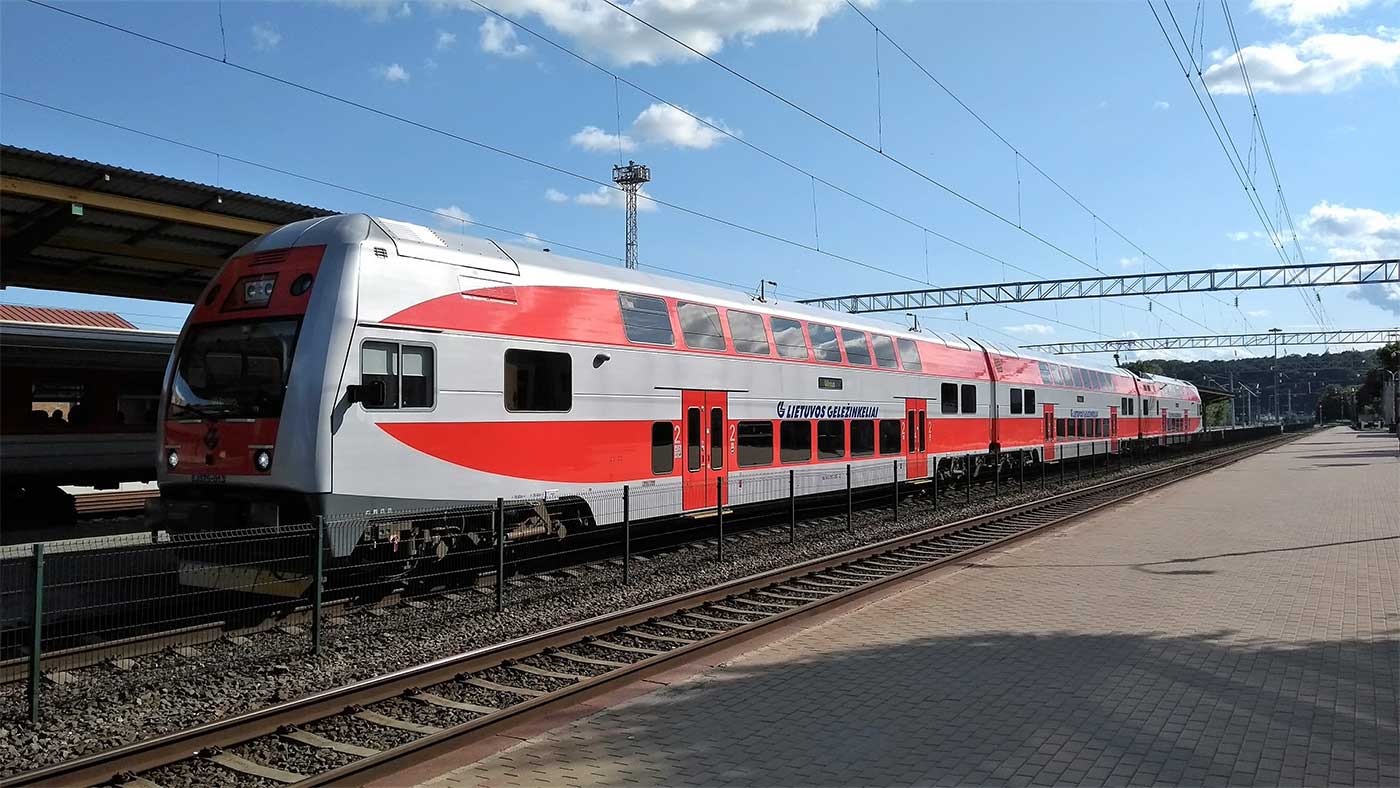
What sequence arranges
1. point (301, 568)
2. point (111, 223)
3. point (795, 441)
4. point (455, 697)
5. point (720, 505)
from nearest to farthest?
point (455, 697)
point (301, 568)
point (720, 505)
point (111, 223)
point (795, 441)

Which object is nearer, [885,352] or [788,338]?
[788,338]

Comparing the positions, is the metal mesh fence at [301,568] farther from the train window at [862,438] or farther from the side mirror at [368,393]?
the train window at [862,438]

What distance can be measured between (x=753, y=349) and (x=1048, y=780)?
35.4 ft

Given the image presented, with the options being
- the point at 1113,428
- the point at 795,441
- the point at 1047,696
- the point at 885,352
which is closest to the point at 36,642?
the point at 1047,696

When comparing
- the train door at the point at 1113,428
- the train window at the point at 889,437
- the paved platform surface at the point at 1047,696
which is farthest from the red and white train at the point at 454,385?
the train door at the point at 1113,428

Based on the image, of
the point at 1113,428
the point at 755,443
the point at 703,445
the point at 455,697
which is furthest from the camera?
the point at 1113,428

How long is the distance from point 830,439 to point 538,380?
7.58 meters

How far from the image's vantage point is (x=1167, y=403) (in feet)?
154

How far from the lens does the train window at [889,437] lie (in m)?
19.6

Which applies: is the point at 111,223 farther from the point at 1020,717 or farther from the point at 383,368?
the point at 1020,717

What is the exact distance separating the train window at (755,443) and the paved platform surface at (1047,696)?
13.4 ft

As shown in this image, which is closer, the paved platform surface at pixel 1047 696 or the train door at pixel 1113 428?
the paved platform surface at pixel 1047 696

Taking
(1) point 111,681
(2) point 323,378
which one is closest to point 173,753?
(1) point 111,681

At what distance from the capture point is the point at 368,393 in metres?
9.51
